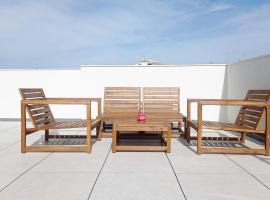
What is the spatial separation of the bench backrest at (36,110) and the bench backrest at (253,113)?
10.4 ft

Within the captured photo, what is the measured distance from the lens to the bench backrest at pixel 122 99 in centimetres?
594

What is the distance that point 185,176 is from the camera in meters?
3.23

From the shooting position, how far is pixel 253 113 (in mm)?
4586

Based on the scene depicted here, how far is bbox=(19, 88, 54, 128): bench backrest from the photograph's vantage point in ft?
14.4

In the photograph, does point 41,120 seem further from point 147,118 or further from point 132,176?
point 132,176

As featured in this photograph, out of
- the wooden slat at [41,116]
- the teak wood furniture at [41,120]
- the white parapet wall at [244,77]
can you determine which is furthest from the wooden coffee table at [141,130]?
the white parapet wall at [244,77]

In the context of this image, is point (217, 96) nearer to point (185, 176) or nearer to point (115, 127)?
point (115, 127)

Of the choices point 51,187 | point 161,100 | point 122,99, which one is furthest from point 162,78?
point 51,187

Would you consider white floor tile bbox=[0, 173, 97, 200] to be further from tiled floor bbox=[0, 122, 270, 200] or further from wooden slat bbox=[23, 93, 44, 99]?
wooden slat bbox=[23, 93, 44, 99]

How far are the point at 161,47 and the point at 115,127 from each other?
49.7 ft

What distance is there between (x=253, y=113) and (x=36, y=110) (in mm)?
3317

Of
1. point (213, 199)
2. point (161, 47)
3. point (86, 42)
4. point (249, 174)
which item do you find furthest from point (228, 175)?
point (161, 47)

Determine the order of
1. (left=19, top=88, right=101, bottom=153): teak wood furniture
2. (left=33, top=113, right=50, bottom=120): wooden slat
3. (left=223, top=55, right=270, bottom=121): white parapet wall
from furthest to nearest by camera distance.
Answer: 1. (left=223, top=55, right=270, bottom=121): white parapet wall
2. (left=33, top=113, right=50, bottom=120): wooden slat
3. (left=19, top=88, right=101, bottom=153): teak wood furniture

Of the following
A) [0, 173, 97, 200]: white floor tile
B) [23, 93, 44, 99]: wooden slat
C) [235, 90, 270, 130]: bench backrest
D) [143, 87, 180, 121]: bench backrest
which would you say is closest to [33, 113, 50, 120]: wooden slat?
[23, 93, 44, 99]: wooden slat
